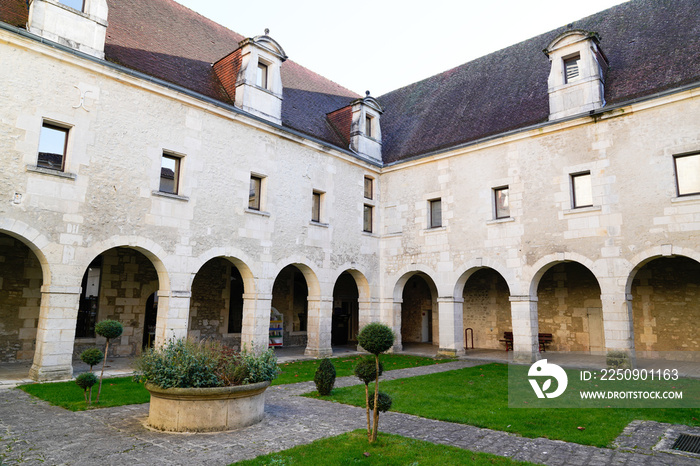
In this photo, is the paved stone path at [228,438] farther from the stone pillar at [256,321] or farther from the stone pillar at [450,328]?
the stone pillar at [450,328]

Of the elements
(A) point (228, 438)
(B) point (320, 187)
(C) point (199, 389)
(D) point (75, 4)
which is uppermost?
(D) point (75, 4)

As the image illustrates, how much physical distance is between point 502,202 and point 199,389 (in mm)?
10771

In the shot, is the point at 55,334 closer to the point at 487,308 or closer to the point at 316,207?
the point at 316,207

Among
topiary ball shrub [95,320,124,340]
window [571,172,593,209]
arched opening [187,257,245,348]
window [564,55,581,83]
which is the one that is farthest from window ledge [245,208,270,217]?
window [564,55,581,83]

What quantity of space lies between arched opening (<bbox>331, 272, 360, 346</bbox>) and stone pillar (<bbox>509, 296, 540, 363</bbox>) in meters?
7.59

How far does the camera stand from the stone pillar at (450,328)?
13.8 metres

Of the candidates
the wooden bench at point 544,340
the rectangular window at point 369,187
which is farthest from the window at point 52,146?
the wooden bench at point 544,340

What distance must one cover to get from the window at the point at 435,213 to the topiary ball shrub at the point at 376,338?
388 inches

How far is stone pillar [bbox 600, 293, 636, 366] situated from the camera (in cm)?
1064

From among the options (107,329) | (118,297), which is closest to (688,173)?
(107,329)

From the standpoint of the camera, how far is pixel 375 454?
469 cm

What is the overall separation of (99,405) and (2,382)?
3007mm

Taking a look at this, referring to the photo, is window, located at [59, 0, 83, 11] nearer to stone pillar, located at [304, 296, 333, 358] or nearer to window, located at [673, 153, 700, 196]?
stone pillar, located at [304, 296, 333, 358]

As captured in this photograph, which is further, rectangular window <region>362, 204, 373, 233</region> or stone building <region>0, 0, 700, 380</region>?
rectangular window <region>362, 204, 373, 233</region>
